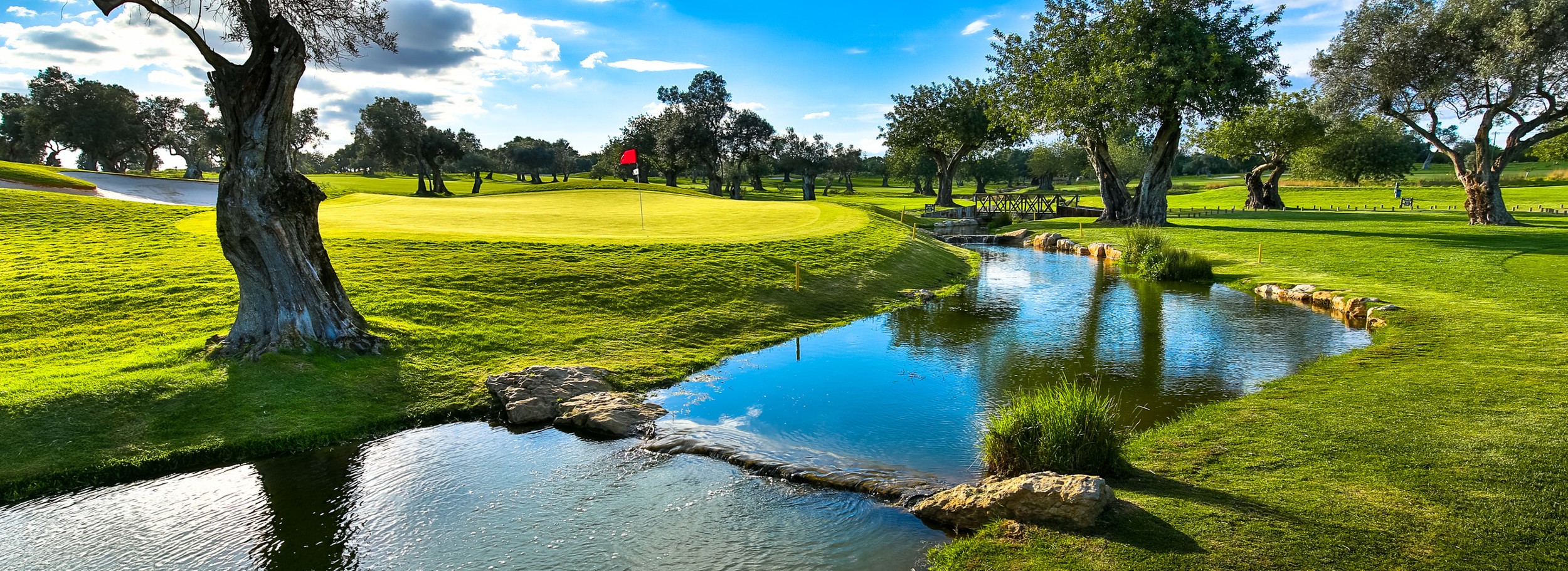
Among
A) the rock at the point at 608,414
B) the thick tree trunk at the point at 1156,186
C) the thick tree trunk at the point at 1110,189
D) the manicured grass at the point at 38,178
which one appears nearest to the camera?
the rock at the point at 608,414

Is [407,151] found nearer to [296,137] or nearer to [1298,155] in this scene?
[296,137]

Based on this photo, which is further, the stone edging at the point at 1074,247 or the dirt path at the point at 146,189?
the dirt path at the point at 146,189

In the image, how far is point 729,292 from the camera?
60.5 feet

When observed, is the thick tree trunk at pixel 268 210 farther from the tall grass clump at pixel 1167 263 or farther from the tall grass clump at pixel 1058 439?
the tall grass clump at pixel 1167 263

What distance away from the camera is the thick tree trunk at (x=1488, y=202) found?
33.8 meters

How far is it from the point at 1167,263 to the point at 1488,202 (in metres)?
21.5

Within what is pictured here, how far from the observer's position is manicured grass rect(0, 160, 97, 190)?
31627 mm

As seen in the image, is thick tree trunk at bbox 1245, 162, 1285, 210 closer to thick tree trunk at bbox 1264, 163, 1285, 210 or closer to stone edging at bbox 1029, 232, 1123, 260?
thick tree trunk at bbox 1264, 163, 1285, 210

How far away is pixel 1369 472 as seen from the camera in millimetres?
7281

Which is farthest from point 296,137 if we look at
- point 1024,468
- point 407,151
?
point 1024,468

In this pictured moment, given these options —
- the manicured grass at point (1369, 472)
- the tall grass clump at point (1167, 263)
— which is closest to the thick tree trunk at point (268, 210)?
the manicured grass at point (1369, 472)

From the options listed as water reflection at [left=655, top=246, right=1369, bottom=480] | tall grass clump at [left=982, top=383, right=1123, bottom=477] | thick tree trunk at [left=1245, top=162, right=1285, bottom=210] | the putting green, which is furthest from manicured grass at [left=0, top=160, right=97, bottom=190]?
thick tree trunk at [left=1245, top=162, right=1285, bottom=210]

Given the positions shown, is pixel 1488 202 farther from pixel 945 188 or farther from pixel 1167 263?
pixel 945 188

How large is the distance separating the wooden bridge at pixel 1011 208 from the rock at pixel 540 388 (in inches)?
1566
